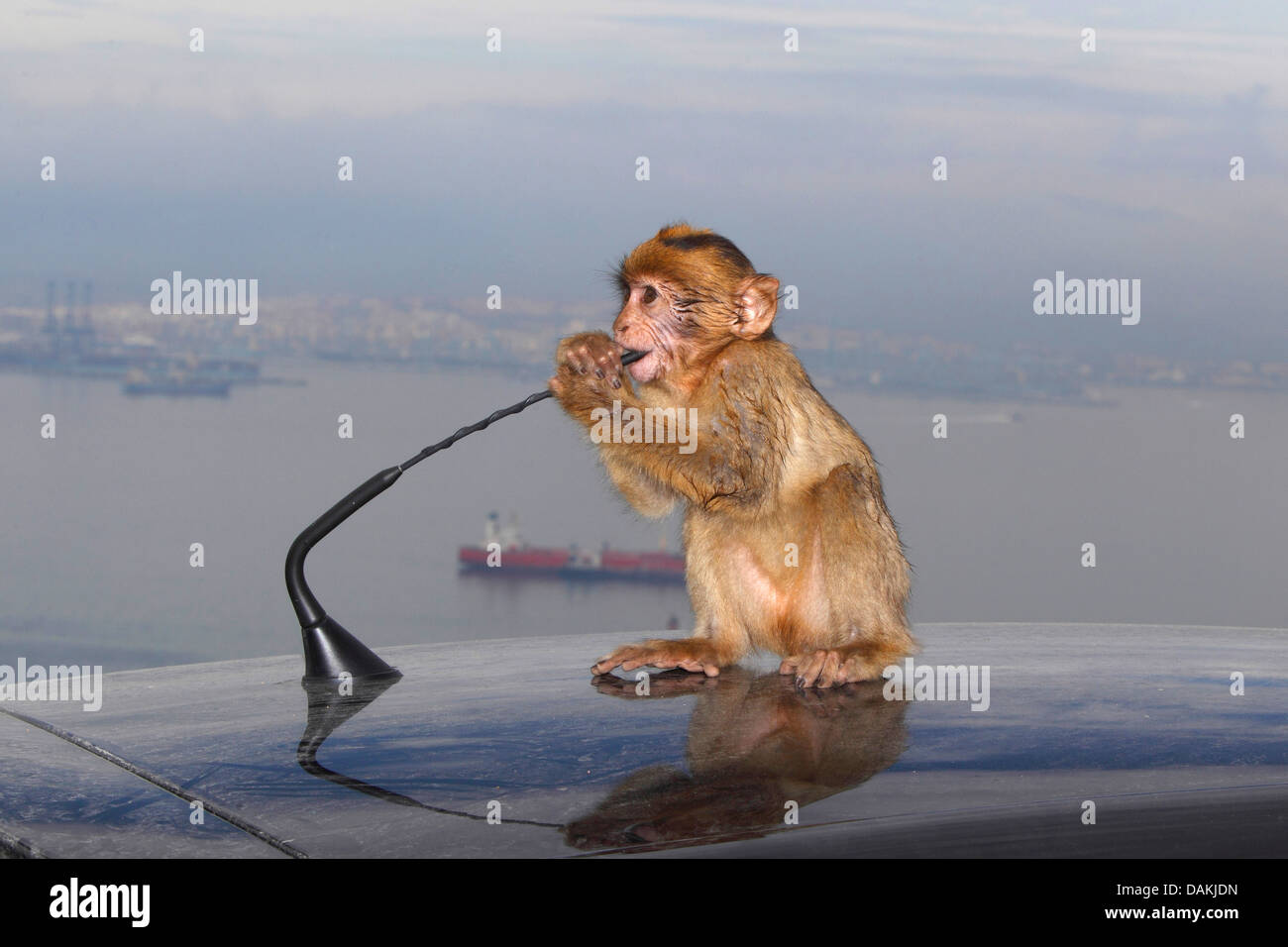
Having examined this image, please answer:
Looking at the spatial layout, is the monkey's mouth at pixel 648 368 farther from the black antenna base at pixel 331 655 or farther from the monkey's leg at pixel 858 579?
the black antenna base at pixel 331 655

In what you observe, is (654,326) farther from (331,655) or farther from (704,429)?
(331,655)

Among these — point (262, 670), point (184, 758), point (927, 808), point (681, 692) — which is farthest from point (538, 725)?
point (262, 670)

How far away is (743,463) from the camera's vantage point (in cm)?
495

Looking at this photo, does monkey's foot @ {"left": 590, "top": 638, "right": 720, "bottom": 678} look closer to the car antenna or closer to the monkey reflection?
the monkey reflection

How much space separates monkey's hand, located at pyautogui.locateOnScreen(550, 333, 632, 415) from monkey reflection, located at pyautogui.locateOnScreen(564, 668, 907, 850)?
3.25ft

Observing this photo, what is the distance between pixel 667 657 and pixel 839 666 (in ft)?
2.23

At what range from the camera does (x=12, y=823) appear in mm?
3432

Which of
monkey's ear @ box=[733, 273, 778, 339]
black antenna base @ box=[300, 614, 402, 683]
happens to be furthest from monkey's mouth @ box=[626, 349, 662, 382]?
black antenna base @ box=[300, 614, 402, 683]

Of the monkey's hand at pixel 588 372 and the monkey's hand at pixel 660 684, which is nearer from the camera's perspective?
the monkey's hand at pixel 660 684

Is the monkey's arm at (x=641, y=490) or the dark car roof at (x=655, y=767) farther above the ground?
the monkey's arm at (x=641, y=490)

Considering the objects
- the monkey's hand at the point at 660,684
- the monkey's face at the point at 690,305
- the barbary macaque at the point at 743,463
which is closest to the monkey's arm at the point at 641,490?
the barbary macaque at the point at 743,463

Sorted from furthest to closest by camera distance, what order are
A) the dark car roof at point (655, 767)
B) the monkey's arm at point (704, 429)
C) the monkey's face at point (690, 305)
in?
the monkey's face at point (690, 305), the monkey's arm at point (704, 429), the dark car roof at point (655, 767)

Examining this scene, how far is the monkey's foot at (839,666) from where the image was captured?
4.88m
